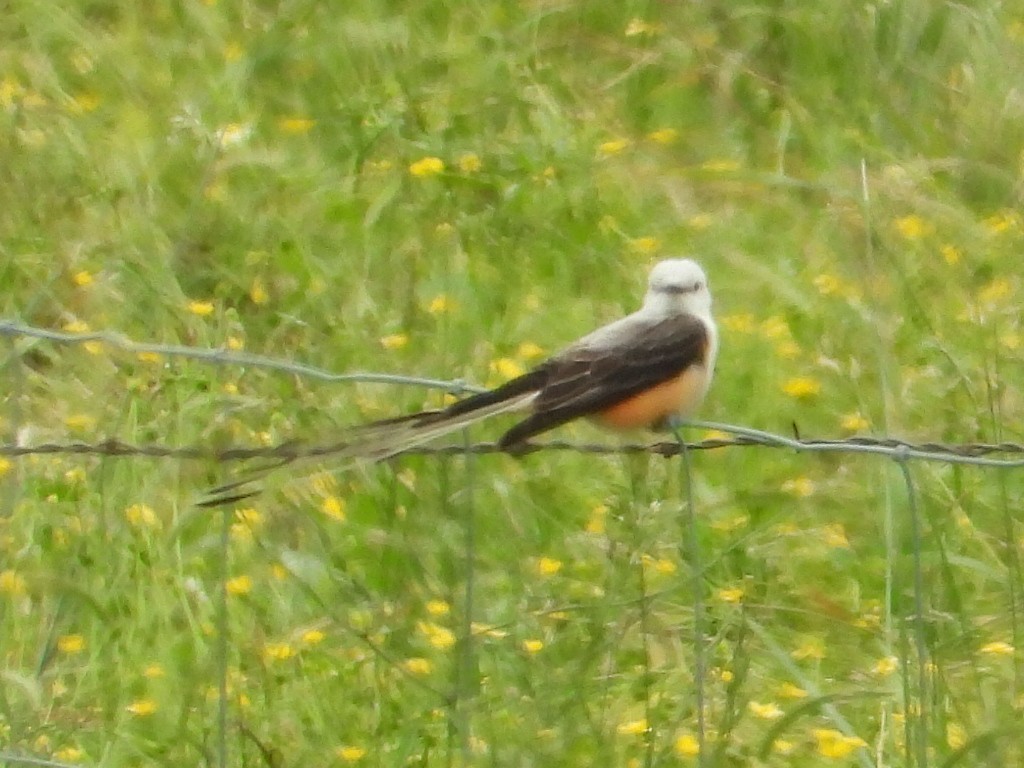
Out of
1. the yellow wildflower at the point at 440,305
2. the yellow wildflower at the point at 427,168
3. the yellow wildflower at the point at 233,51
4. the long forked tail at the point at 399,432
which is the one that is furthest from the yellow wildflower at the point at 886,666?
the yellow wildflower at the point at 233,51

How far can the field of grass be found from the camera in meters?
3.80

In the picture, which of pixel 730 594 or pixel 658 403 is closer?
pixel 658 403

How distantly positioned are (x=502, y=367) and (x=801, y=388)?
0.73 metres

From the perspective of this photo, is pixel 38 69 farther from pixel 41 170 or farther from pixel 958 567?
pixel 958 567

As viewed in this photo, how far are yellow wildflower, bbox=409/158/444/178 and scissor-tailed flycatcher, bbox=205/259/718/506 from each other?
221 cm

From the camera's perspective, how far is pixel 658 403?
12.4ft

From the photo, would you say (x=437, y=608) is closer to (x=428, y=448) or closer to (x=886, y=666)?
(x=886, y=666)

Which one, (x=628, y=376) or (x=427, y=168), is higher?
(x=427, y=168)

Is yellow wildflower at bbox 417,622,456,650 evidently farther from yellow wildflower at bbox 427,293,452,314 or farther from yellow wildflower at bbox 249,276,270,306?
yellow wildflower at bbox 249,276,270,306

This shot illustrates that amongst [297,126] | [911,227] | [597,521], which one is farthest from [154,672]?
[297,126]

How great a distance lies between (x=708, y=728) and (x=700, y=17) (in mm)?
3734

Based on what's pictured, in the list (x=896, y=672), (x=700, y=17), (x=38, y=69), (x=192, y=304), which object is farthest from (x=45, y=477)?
(x=700, y=17)

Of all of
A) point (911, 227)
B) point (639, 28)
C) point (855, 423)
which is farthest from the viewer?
point (639, 28)

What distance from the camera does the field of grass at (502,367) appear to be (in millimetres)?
3801
